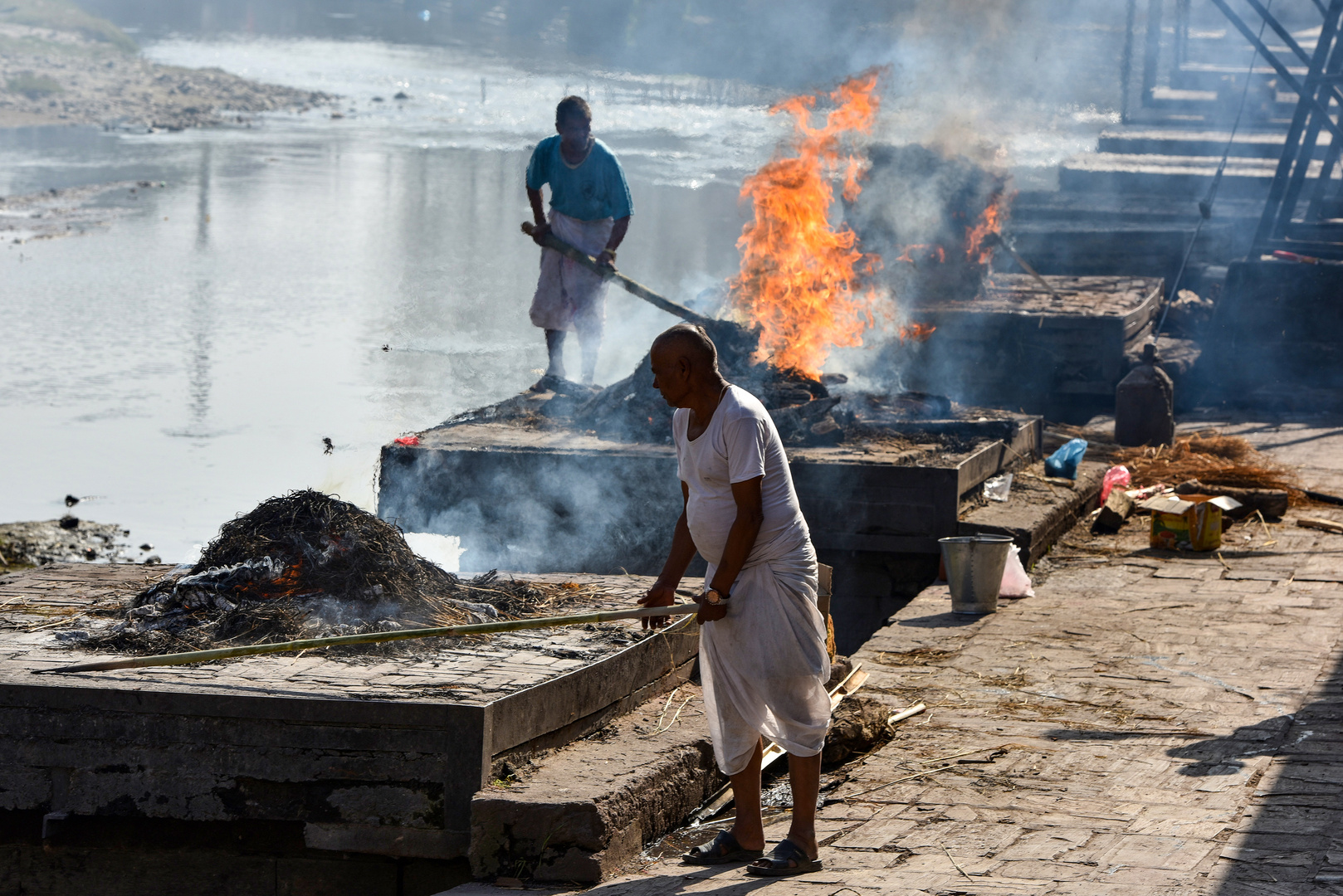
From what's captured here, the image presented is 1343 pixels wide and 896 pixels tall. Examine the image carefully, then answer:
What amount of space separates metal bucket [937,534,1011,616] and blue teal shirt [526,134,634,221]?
11.7 ft

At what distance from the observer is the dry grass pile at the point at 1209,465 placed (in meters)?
9.90

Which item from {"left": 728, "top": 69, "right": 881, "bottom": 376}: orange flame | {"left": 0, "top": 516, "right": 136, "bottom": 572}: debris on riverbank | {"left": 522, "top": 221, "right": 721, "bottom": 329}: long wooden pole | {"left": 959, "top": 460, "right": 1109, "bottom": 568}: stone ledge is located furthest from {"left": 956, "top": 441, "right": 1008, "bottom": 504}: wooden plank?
{"left": 0, "top": 516, "right": 136, "bottom": 572}: debris on riverbank

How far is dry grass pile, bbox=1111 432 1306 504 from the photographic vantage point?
990cm

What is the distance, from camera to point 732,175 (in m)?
32.7

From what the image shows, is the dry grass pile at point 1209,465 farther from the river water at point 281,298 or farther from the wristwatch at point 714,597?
the wristwatch at point 714,597

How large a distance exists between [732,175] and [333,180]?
901cm

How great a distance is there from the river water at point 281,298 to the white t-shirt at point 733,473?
5632 mm

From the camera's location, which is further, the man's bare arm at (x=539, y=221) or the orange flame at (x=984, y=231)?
the orange flame at (x=984, y=231)

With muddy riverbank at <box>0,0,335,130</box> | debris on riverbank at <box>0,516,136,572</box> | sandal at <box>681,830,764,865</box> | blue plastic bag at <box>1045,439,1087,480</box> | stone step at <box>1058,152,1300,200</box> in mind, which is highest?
muddy riverbank at <box>0,0,335,130</box>

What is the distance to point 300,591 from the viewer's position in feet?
16.7

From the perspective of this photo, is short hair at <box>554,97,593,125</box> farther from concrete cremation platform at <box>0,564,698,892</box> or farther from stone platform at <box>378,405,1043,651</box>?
concrete cremation platform at <box>0,564,698,892</box>

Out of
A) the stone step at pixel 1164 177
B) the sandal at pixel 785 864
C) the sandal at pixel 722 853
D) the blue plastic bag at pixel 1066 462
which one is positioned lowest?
the sandal at pixel 722 853

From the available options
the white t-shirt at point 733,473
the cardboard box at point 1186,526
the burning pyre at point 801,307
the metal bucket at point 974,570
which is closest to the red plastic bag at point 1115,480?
the cardboard box at point 1186,526

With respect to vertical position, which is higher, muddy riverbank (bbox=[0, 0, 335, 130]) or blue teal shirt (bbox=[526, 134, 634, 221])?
muddy riverbank (bbox=[0, 0, 335, 130])
